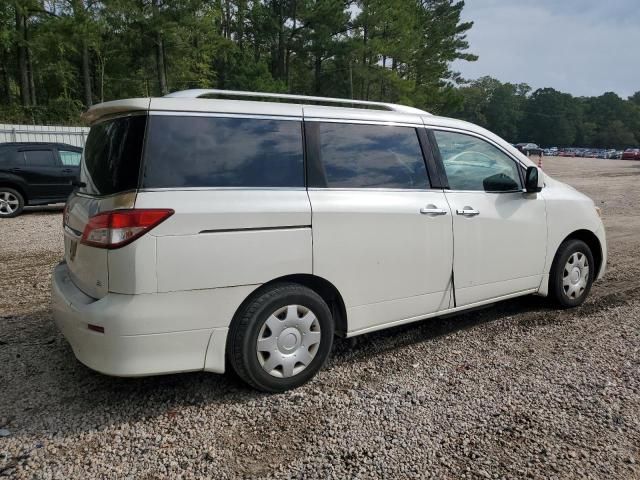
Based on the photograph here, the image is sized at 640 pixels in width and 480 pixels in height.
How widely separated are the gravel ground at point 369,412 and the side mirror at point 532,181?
1.19m

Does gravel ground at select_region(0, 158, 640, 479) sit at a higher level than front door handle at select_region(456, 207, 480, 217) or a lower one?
lower

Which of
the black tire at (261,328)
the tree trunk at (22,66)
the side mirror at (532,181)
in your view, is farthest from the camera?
the tree trunk at (22,66)

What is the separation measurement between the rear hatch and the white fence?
19.0m

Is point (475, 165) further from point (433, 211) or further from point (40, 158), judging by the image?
point (40, 158)

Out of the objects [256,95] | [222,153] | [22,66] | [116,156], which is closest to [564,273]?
[256,95]

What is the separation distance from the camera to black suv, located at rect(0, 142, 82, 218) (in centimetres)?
1127

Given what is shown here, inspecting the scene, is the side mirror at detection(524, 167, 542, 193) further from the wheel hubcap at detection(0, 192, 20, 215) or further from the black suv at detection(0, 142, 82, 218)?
the wheel hubcap at detection(0, 192, 20, 215)

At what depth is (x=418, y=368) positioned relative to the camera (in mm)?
3689

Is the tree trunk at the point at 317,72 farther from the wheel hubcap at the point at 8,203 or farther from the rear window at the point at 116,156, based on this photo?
the rear window at the point at 116,156

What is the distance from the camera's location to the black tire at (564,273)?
473 cm

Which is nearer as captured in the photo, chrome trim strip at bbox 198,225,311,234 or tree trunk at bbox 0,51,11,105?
chrome trim strip at bbox 198,225,311,234

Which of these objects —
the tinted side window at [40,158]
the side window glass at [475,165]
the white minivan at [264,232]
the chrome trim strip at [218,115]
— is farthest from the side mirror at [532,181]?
the tinted side window at [40,158]

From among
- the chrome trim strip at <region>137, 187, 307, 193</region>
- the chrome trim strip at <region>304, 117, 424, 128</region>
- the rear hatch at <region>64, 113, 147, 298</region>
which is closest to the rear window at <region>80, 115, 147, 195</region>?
the rear hatch at <region>64, 113, 147, 298</region>

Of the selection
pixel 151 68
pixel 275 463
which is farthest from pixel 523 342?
pixel 151 68
